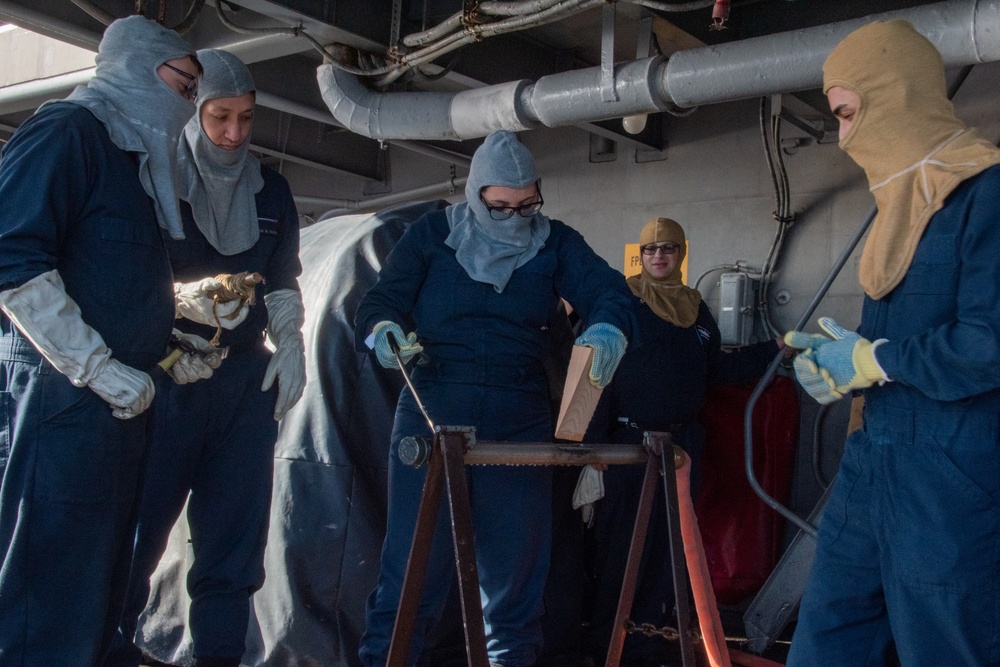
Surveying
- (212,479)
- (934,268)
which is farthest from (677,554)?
(212,479)

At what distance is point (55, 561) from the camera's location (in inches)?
75.6

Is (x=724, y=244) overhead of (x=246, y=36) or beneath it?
beneath

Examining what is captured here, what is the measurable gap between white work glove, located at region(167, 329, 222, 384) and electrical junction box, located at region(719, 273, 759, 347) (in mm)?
2417

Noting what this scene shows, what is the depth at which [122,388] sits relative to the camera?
1.95 m

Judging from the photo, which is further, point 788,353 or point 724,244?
point 724,244

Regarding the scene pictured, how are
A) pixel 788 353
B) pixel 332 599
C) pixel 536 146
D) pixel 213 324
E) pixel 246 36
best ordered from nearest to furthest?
pixel 213 324 → pixel 332 599 → pixel 788 353 → pixel 246 36 → pixel 536 146

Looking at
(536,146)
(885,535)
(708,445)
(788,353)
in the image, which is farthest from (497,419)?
(536,146)

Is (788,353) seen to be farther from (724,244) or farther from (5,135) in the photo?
(5,135)

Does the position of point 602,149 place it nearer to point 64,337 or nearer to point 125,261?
point 125,261

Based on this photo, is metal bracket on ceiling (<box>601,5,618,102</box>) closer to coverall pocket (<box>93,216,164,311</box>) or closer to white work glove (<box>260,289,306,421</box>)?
white work glove (<box>260,289,306,421</box>)

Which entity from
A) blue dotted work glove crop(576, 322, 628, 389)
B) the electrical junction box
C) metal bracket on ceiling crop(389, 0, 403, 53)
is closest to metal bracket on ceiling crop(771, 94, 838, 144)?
the electrical junction box

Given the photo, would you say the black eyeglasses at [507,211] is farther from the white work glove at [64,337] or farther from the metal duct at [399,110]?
the metal duct at [399,110]

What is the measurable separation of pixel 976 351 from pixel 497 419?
45.6 inches

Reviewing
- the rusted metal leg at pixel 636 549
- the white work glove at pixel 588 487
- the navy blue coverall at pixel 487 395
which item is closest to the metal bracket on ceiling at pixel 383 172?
the white work glove at pixel 588 487
